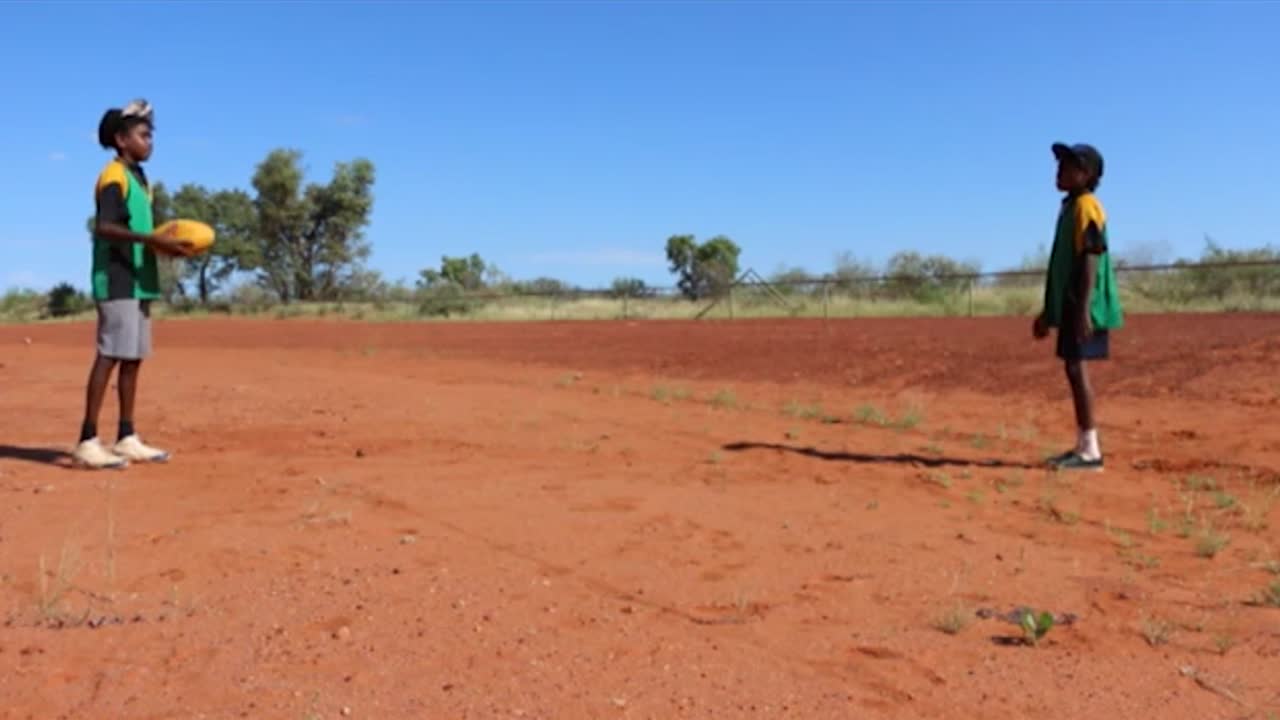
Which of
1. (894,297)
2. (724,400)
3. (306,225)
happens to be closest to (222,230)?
(306,225)

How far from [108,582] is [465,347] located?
1752 centimetres

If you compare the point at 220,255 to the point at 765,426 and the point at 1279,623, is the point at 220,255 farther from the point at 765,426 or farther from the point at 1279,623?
the point at 1279,623

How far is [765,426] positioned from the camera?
8.95 m

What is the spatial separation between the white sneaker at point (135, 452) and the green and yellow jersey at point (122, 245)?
32.5 inches

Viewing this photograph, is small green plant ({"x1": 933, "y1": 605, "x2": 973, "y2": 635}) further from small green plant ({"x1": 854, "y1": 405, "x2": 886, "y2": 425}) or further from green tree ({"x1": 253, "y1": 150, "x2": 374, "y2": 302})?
green tree ({"x1": 253, "y1": 150, "x2": 374, "y2": 302})

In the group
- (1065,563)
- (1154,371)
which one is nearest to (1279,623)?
(1065,563)

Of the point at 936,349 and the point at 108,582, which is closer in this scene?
A: the point at 108,582

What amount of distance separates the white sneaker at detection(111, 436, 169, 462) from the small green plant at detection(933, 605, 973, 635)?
4543 millimetres

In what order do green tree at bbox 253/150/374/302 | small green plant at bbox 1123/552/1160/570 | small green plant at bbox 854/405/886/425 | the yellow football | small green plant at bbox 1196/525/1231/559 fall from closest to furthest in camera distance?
1. small green plant at bbox 1123/552/1160/570
2. small green plant at bbox 1196/525/1231/559
3. the yellow football
4. small green plant at bbox 854/405/886/425
5. green tree at bbox 253/150/374/302

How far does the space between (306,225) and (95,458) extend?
5031 centimetres

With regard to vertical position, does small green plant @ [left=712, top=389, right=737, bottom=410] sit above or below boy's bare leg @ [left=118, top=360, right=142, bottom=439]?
below

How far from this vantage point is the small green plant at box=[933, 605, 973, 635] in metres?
3.75

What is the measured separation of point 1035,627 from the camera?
3.66m

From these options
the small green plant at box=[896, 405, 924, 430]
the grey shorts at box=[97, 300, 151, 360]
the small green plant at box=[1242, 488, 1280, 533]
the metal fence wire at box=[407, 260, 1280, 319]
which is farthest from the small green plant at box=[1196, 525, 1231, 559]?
the metal fence wire at box=[407, 260, 1280, 319]
